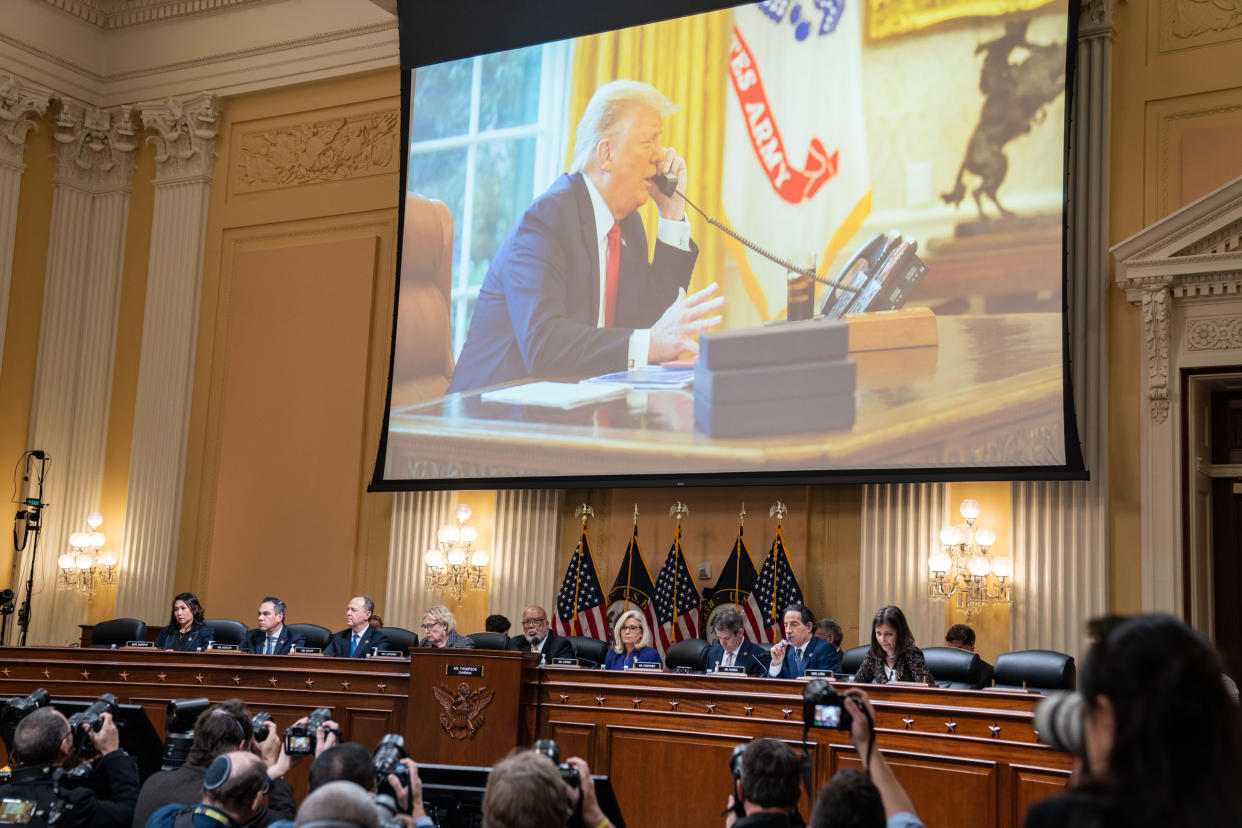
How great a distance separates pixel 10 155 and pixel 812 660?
30.9 ft

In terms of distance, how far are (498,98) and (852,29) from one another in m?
3.06

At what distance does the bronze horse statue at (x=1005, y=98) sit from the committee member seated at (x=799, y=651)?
3.08 meters

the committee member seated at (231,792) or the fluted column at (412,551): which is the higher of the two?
the fluted column at (412,551)

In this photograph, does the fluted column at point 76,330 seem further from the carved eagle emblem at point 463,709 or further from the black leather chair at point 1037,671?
the black leather chair at point 1037,671

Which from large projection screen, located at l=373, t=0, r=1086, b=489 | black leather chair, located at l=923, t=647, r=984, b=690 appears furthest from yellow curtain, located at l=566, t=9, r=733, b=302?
black leather chair, located at l=923, t=647, r=984, b=690

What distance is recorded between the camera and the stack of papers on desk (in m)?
9.61

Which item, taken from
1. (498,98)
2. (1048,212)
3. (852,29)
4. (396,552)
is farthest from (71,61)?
(1048,212)

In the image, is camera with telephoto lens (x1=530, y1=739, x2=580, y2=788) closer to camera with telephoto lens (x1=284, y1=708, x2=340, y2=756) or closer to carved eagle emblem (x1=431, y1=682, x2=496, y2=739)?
camera with telephoto lens (x1=284, y1=708, x2=340, y2=756)

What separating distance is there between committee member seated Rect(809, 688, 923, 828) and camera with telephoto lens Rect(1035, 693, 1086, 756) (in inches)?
36.4

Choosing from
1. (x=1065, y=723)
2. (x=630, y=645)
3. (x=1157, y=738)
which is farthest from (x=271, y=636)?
(x=1157, y=738)

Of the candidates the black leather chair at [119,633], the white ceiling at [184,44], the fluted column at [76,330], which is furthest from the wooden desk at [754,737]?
the fluted column at [76,330]

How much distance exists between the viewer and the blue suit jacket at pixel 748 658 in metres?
7.06

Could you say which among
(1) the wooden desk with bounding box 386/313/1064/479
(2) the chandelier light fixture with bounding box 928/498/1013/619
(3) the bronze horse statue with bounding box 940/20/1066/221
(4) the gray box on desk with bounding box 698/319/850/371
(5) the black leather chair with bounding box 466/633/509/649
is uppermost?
(3) the bronze horse statue with bounding box 940/20/1066/221

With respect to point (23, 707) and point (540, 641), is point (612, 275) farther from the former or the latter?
point (23, 707)
